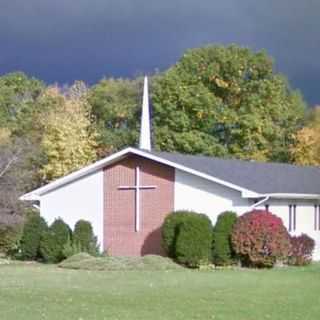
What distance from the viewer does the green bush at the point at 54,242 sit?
A: 33406 millimetres

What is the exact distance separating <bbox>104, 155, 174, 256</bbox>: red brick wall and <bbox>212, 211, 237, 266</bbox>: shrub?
304 cm

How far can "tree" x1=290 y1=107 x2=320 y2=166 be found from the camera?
2172 inches

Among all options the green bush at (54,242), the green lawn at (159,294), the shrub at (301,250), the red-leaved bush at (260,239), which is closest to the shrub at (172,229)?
the red-leaved bush at (260,239)

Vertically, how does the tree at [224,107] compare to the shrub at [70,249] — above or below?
above

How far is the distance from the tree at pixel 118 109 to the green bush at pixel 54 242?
82.7ft

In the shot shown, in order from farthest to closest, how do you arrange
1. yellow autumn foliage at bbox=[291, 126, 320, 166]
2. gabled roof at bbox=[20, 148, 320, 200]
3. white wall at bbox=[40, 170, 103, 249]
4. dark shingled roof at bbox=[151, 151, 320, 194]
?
yellow autumn foliage at bbox=[291, 126, 320, 166]
white wall at bbox=[40, 170, 103, 249]
dark shingled roof at bbox=[151, 151, 320, 194]
gabled roof at bbox=[20, 148, 320, 200]

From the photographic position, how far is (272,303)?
18.0 metres

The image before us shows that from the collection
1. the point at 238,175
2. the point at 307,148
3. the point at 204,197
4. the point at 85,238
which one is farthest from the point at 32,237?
the point at 307,148

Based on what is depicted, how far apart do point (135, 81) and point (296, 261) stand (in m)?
36.4

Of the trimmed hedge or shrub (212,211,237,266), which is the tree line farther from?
shrub (212,211,237,266)

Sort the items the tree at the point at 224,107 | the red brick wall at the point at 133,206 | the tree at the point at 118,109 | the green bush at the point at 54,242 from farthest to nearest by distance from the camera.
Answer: the tree at the point at 118,109 → the tree at the point at 224,107 → the red brick wall at the point at 133,206 → the green bush at the point at 54,242

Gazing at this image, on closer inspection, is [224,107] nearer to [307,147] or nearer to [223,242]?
[307,147]

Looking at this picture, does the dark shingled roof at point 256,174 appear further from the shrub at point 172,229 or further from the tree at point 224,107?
the tree at point 224,107

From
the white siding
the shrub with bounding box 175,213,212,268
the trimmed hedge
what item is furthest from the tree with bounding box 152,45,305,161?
the shrub with bounding box 175,213,212,268
